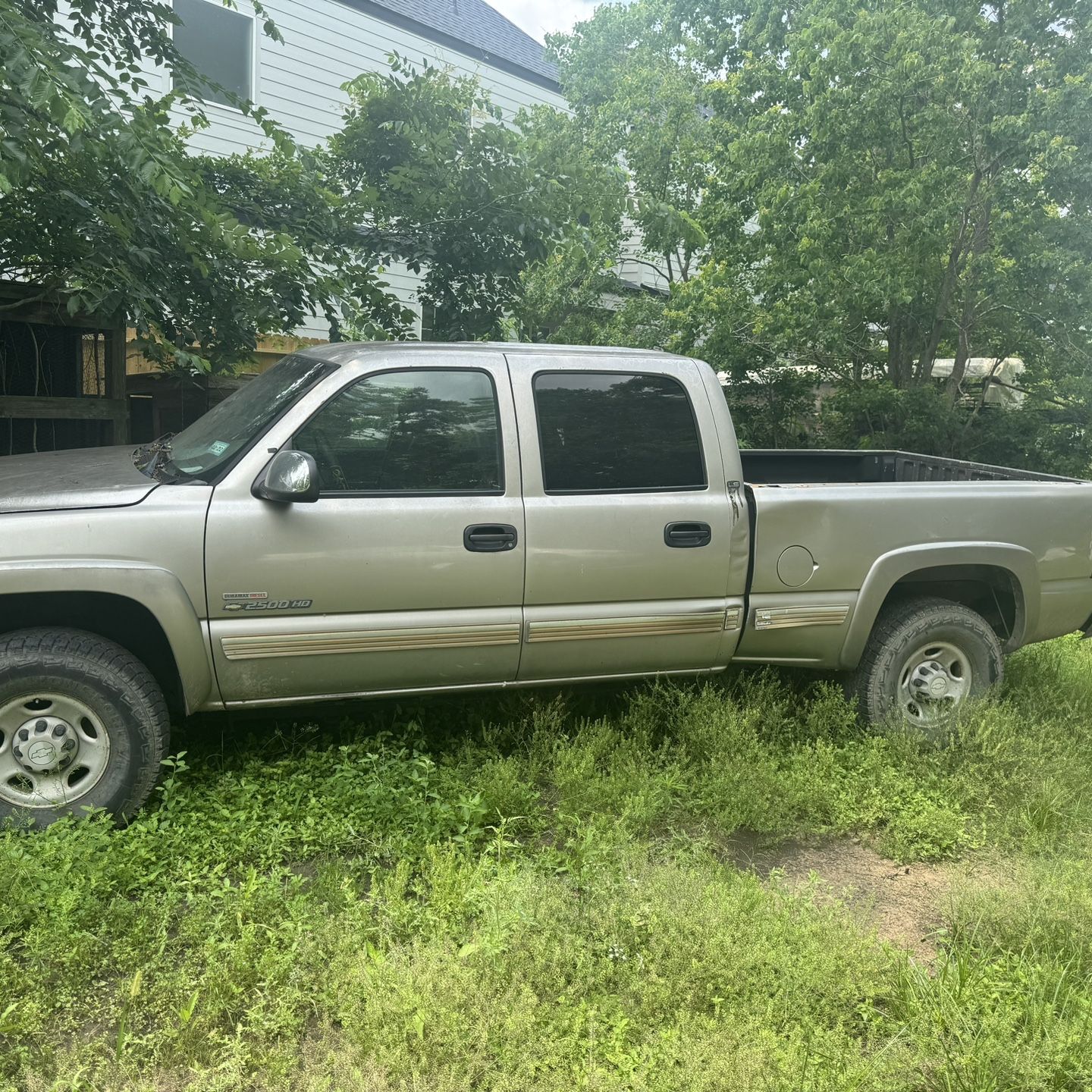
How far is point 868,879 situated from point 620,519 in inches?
70.3

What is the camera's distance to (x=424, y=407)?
4250mm

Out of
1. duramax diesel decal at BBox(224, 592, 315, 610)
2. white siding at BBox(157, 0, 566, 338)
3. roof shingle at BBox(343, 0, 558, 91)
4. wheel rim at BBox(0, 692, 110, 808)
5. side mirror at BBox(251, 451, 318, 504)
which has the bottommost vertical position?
wheel rim at BBox(0, 692, 110, 808)

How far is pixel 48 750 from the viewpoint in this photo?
3.69 meters

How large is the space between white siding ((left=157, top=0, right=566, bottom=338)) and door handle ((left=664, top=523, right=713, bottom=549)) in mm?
7551

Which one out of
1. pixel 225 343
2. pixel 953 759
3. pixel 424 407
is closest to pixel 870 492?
pixel 953 759

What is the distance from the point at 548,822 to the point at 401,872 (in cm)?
83

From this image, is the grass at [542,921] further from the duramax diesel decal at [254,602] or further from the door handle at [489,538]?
the door handle at [489,538]

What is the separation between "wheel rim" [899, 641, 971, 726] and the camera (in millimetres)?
5051

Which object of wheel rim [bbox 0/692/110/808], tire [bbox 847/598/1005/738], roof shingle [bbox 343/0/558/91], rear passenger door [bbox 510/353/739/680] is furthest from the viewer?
roof shingle [bbox 343/0/558/91]

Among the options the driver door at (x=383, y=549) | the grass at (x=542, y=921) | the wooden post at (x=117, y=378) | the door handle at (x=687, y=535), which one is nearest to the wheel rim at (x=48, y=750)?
the grass at (x=542, y=921)

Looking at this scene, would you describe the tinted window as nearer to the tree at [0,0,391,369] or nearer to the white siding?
the tree at [0,0,391,369]

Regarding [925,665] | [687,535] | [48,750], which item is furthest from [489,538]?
[925,665]

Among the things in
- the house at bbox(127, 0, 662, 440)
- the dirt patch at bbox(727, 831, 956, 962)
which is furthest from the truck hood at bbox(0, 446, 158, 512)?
the house at bbox(127, 0, 662, 440)

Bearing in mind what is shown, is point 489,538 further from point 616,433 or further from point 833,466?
point 833,466
